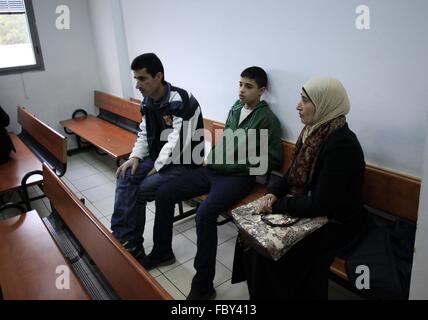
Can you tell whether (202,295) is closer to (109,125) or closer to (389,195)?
(389,195)

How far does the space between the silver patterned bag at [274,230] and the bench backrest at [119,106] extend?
2.38m

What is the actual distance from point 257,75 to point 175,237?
1381 mm

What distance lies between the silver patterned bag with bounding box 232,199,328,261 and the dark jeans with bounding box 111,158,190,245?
0.74 meters

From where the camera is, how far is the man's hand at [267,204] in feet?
6.02

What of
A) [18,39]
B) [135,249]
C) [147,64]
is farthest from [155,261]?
[18,39]

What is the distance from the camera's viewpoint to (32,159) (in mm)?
2963

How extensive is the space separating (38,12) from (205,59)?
2.58 metres

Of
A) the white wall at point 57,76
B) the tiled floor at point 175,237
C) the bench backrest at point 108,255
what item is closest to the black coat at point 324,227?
the tiled floor at point 175,237

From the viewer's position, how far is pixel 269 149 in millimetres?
2318

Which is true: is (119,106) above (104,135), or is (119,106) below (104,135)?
above

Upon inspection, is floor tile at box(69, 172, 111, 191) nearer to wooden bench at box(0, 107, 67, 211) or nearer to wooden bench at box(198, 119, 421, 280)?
wooden bench at box(0, 107, 67, 211)
